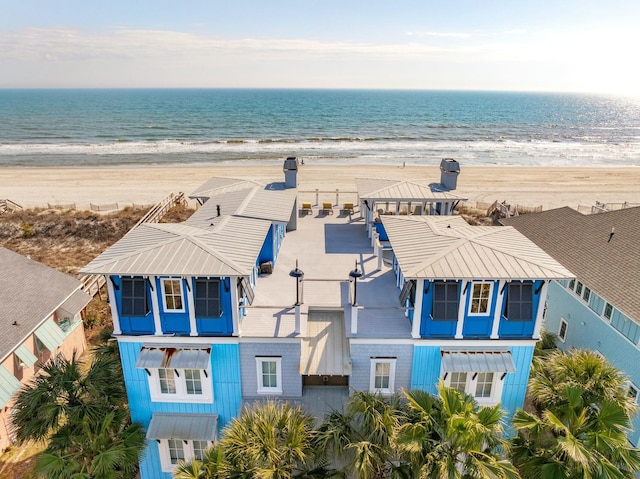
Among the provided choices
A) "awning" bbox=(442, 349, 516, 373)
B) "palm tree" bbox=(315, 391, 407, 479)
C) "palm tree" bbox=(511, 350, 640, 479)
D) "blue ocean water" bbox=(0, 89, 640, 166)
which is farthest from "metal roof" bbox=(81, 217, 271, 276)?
"blue ocean water" bbox=(0, 89, 640, 166)

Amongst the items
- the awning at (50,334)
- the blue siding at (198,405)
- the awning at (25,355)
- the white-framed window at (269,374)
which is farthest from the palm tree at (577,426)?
the awning at (50,334)

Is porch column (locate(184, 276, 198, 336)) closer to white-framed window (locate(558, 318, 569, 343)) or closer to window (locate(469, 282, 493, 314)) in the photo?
window (locate(469, 282, 493, 314))

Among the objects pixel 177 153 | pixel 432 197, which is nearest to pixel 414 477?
pixel 432 197

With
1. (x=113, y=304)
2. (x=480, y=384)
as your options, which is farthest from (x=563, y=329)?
(x=113, y=304)

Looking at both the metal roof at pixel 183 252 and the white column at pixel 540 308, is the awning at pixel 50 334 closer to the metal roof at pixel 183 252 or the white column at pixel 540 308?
the metal roof at pixel 183 252

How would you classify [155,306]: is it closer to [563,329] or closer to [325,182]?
[563,329]
